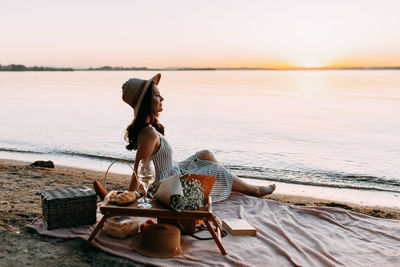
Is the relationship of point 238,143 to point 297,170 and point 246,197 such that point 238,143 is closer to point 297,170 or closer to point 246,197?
point 297,170

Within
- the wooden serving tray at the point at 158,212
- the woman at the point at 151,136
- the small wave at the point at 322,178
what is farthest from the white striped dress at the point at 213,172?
the small wave at the point at 322,178

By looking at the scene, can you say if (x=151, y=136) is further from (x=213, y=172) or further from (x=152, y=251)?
(x=213, y=172)

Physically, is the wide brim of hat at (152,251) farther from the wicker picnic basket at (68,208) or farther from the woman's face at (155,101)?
the woman's face at (155,101)

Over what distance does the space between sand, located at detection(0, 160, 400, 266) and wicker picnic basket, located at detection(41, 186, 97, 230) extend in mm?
224

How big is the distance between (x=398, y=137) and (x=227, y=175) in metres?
10.8

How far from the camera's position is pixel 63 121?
1717cm

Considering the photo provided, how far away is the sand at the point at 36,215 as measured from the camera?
355 cm

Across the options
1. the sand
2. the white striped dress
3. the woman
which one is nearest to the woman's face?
the woman

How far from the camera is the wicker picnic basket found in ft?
13.2

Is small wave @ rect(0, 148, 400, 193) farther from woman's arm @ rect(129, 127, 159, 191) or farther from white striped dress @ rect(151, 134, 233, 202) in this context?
woman's arm @ rect(129, 127, 159, 191)

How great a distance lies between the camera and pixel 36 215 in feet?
15.1

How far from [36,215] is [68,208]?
76 cm

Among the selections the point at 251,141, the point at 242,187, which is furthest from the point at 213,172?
the point at 251,141

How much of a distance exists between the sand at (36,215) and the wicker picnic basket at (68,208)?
224mm
